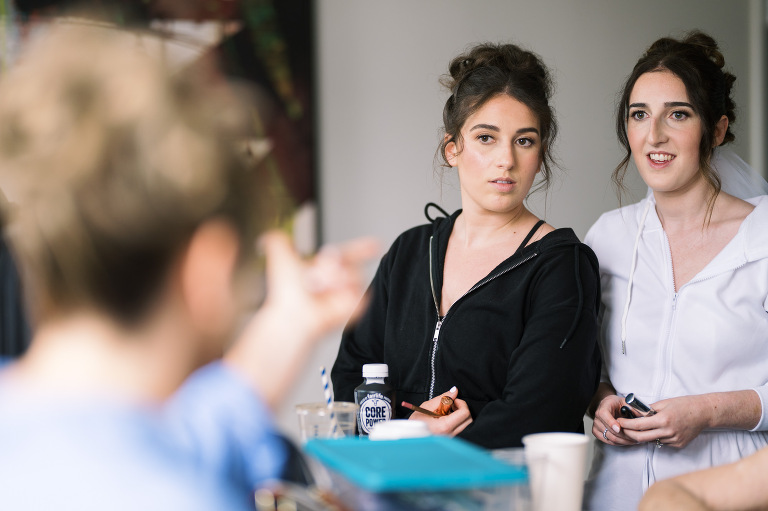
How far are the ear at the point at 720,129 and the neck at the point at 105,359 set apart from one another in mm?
1436

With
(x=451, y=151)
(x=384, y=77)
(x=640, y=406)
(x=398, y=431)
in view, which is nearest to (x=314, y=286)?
(x=398, y=431)

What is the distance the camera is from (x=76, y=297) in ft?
1.80

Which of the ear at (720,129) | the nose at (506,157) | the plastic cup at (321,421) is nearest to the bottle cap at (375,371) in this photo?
the plastic cup at (321,421)

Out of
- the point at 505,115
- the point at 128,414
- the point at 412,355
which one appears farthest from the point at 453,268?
the point at 128,414

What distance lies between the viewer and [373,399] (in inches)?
52.8

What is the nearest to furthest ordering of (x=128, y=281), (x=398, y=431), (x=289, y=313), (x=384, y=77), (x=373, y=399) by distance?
(x=128, y=281) → (x=289, y=313) → (x=398, y=431) → (x=373, y=399) → (x=384, y=77)

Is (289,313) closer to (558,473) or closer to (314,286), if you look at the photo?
(314,286)

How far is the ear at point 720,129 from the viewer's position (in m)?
1.65

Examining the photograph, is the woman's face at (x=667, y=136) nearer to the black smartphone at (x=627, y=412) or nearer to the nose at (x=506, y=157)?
the nose at (x=506, y=157)

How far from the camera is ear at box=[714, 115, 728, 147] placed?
1649mm

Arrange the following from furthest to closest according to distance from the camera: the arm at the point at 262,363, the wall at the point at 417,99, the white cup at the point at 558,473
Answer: the wall at the point at 417,99, the white cup at the point at 558,473, the arm at the point at 262,363

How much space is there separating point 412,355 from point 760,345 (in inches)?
28.1

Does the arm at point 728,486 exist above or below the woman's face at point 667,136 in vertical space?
below

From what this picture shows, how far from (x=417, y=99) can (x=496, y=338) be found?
5.14 feet
